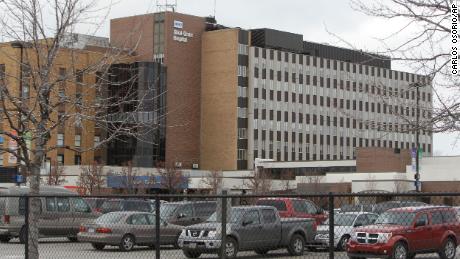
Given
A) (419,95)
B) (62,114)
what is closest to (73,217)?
(62,114)

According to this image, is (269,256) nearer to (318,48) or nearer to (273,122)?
(273,122)

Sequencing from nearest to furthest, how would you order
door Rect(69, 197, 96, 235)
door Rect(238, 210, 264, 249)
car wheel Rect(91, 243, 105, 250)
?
door Rect(238, 210, 264, 249)
car wheel Rect(91, 243, 105, 250)
door Rect(69, 197, 96, 235)

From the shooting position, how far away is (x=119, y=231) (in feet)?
74.0

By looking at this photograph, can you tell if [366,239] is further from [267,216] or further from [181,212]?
[181,212]

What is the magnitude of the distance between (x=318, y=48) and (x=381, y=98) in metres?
122

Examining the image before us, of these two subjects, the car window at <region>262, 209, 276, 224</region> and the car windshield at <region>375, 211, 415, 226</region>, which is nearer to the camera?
the car windshield at <region>375, 211, 415, 226</region>

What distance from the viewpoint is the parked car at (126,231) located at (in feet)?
59.0

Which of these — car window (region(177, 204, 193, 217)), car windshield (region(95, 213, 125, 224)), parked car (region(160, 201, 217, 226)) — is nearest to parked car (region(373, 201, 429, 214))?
car windshield (region(95, 213, 125, 224))

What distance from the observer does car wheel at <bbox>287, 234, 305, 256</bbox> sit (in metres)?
14.2

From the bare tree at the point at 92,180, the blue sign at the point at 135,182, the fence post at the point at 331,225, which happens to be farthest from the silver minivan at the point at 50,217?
the blue sign at the point at 135,182

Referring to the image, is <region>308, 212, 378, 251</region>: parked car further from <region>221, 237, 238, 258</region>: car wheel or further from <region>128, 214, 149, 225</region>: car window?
<region>128, 214, 149, 225</region>: car window

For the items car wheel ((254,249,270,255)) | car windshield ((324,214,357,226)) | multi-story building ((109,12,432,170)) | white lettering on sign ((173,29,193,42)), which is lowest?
car wheel ((254,249,270,255))

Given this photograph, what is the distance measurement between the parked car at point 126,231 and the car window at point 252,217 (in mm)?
1950

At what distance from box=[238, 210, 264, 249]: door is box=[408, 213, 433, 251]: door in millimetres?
2722
